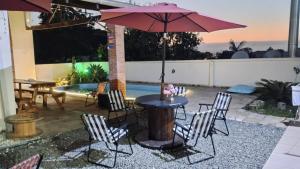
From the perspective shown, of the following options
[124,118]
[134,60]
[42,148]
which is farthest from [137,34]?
[42,148]

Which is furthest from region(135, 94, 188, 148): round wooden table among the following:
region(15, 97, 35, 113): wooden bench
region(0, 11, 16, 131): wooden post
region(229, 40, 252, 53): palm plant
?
region(229, 40, 252, 53): palm plant

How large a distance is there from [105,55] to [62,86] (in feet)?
11.2

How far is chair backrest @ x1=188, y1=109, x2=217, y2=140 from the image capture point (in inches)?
173

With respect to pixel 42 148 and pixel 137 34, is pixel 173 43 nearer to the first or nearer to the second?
pixel 137 34

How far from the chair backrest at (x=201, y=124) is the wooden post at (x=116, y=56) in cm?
462

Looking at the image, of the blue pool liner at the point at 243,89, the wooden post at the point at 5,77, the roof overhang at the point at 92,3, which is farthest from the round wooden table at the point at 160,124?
the blue pool liner at the point at 243,89

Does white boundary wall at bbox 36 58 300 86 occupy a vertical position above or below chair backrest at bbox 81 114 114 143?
above

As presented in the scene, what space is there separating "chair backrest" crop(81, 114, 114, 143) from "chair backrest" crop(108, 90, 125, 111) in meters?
1.91

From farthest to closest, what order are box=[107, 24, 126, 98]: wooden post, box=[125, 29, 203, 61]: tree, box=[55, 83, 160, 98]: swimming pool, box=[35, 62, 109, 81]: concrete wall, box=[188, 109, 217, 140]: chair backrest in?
box=[125, 29, 203, 61]: tree
box=[35, 62, 109, 81]: concrete wall
box=[55, 83, 160, 98]: swimming pool
box=[107, 24, 126, 98]: wooden post
box=[188, 109, 217, 140]: chair backrest

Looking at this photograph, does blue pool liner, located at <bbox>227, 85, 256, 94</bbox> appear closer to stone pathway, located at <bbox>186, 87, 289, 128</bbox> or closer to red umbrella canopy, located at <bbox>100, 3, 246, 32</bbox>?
stone pathway, located at <bbox>186, 87, 289, 128</bbox>

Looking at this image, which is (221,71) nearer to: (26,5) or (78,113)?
(78,113)

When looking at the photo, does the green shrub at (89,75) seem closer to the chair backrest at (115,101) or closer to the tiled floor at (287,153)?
the chair backrest at (115,101)

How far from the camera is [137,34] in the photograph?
52.1 ft

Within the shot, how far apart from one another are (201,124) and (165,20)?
2.14m
